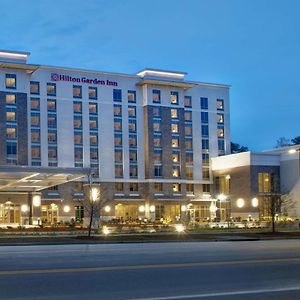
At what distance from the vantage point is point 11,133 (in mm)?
85000

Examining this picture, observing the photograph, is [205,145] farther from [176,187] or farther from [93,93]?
[93,93]

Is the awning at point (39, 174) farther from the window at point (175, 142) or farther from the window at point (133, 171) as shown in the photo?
the window at point (175, 142)

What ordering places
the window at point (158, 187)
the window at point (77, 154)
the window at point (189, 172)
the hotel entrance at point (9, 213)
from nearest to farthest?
the hotel entrance at point (9, 213) < the window at point (77, 154) < the window at point (158, 187) < the window at point (189, 172)

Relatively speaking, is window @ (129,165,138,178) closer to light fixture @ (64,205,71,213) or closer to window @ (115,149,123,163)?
window @ (115,149,123,163)

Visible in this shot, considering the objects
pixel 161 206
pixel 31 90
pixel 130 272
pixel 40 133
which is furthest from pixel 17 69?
pixel 130 272

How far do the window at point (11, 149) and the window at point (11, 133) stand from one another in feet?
2.86

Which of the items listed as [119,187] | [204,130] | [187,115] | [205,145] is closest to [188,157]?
[205,145]

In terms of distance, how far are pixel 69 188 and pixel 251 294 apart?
77.8 m

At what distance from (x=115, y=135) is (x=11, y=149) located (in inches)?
636

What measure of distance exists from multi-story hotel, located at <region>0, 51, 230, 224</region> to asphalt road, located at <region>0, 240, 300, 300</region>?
63.8 meters

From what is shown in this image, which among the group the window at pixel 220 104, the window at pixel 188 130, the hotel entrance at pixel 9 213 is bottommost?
the hotel entrance at pixel 9 213

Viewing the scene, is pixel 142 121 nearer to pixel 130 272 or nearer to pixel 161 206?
pixel 161 206

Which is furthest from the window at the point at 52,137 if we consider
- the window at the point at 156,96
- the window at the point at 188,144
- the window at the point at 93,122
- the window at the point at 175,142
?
the window at the point at 188,144

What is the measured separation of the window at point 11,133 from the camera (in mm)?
84688
